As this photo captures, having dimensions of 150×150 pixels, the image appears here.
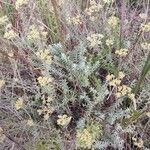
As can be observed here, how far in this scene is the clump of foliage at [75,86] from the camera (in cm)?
170

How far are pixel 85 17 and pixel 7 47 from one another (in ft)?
1.56

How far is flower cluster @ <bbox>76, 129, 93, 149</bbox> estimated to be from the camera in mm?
1570

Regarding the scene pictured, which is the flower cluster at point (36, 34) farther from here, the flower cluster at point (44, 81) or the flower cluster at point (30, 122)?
the flower cluster at point (30, 122)

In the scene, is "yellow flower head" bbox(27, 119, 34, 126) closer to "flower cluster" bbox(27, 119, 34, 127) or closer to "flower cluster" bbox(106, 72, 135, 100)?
"flower cluster" bbox(27, 119, 34, 127)

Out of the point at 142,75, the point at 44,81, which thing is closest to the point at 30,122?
Answer: the point at 44,81

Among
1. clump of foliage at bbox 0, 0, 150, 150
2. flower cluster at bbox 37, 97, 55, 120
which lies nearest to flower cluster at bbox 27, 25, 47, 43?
clump of foliage at bbox 0, 0, 150, 150

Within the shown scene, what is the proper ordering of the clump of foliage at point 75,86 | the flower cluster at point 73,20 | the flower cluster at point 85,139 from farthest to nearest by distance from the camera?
the flower cluster at point 73,20 < the clump of foliage at point 75,86 < the flower cluster at point 85,139

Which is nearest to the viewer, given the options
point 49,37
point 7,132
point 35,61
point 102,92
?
point 102,92

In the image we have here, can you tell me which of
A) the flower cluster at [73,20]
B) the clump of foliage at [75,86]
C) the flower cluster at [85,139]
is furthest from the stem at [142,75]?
the flower cluster at [73,20]

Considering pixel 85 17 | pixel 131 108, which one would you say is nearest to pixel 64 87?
pixel 131 108

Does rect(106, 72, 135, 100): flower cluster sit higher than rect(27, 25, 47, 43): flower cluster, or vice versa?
rect(27, 25, 47, 43): flower cluster

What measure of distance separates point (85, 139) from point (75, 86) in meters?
0.31

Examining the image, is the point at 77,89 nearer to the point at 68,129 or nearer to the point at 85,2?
the point at 68,129

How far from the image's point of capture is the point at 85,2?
2.16 meters
